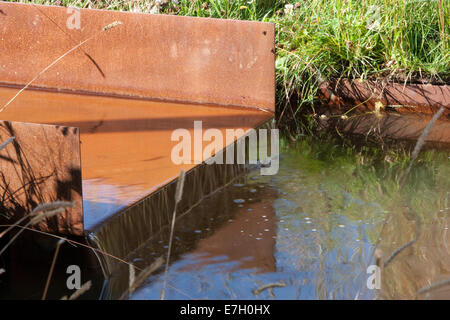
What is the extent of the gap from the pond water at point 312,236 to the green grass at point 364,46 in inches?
45.5

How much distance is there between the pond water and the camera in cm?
219

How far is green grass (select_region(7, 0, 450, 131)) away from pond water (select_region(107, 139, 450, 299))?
1.16m

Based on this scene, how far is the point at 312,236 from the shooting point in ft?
8.46

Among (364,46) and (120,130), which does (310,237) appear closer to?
(120,130)

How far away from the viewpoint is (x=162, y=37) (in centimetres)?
411

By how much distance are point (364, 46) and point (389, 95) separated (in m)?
0.40

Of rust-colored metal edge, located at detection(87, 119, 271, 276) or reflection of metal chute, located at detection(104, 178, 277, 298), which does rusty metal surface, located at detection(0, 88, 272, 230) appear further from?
reflection of metal chute, located at detection(104, 178, 277, 298)

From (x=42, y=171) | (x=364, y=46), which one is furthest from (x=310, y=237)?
(x=364, y=46)

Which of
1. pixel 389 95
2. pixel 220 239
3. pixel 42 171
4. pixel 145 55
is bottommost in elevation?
pixel 220 239

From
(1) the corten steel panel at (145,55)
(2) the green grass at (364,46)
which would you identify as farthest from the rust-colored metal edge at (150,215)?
(2) the green grass at (364,46)

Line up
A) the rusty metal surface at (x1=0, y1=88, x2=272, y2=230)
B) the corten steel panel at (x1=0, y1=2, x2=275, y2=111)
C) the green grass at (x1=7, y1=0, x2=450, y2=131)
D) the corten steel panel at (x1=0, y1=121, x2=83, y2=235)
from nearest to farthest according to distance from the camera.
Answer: the corten steel panel at (x1=0, y1=121, x2=83, y2=235), the rusty metal surface at (x1=0, y1=88, x2=272, y2=230), the corten steel panel at (x1=0, y1=2, x2=275, y2=111), the green grass at (x1=7, y1=0, x2=450, y2=131)

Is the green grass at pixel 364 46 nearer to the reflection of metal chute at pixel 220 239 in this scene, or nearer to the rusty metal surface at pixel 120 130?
the rusty metal surface at pixel 120 130

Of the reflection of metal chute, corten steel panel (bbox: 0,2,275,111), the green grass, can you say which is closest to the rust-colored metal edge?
the reflection of metal chute

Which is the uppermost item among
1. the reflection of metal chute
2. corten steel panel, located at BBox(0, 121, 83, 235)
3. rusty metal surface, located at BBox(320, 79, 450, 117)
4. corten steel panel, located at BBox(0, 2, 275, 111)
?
corten steel panel, located at BBox(0, 2, 275, 111)
